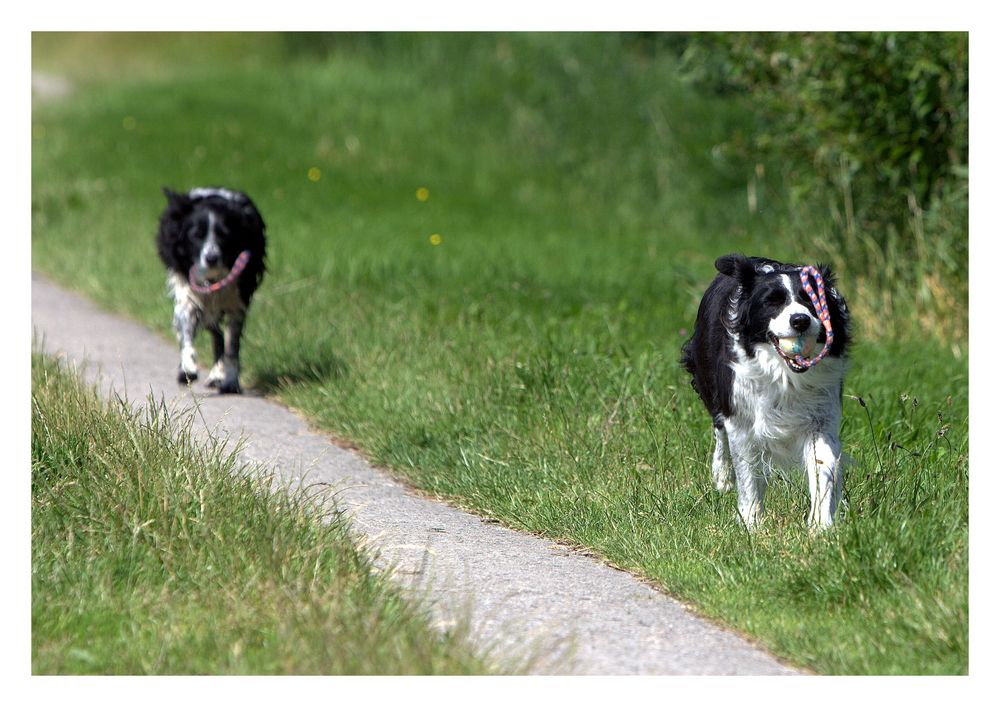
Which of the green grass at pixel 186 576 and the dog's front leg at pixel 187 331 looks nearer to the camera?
the green grass at pixel 186 576

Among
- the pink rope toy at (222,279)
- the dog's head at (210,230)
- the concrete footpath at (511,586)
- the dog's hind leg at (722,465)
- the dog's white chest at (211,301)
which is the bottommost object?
the concrete footpath at (511,586)

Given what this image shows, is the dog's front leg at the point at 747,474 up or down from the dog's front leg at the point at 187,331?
down

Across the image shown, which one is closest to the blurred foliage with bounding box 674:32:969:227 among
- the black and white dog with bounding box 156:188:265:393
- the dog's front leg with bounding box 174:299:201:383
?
the black and white dog with bounding box 156:188:265:393

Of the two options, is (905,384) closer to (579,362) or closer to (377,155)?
(579,362)

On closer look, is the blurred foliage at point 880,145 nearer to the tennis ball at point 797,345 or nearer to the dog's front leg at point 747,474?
the dog's front leg at point 747,474

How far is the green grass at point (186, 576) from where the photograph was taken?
4.27 m

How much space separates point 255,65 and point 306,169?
5.61 meters

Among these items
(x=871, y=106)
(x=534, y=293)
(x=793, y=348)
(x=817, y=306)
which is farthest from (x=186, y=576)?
(x=871, y=106)

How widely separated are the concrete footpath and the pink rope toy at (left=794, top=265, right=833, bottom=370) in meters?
1.11

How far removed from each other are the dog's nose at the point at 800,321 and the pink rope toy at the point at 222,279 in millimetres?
4759

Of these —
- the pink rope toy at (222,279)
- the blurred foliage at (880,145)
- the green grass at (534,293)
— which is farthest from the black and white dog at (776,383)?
the blurred foliage at (880,145)

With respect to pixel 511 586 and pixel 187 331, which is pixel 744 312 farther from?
pixel 187 331

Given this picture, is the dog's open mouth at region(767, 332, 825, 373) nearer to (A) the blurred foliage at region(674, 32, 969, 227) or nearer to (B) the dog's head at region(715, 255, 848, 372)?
(B) the dog's head at region(715, 255, 848, 372)

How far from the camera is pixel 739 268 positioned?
18.2 feet
